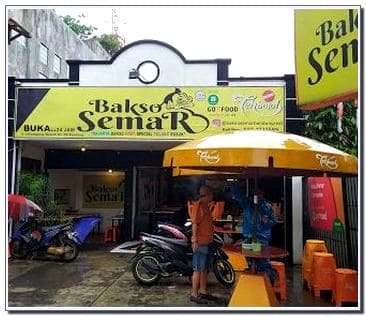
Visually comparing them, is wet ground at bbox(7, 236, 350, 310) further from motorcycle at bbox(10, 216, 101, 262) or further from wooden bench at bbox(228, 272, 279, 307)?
wooden bench at bbox(228, 272, 279, 307)

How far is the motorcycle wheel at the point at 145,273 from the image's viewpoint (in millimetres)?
7348

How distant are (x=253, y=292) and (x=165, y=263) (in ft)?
7.58

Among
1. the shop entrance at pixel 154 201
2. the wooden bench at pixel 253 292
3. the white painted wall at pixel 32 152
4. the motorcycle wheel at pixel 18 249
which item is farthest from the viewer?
the shop entrance at pixel 154 201

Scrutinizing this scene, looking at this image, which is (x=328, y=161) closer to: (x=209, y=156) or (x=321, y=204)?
(x=209, y=156)

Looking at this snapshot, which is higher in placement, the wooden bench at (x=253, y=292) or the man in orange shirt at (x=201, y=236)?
the man in orange shirt at (x=201, y=236)

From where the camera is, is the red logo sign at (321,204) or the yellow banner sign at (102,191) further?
the yellow banner sign at (102,191)

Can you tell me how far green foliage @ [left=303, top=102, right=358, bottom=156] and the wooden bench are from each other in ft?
15.7

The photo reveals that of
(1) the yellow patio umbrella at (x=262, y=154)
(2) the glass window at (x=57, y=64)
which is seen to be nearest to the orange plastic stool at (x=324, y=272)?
(1) the yellow patio umbrella at (x=262, y=154)

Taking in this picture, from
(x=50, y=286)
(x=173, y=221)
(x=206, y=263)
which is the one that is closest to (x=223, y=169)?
(x=206, y=263)

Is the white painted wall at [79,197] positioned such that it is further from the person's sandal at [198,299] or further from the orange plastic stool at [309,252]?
the person's sandal at [198,299]

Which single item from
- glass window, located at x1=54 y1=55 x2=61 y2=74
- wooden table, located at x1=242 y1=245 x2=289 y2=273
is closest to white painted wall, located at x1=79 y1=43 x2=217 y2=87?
wooden table, located at x1=242 y1=245 x2=289 y2=273

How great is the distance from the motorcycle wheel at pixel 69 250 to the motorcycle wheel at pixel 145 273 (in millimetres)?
2516

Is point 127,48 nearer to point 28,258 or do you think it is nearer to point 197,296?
point 28,258

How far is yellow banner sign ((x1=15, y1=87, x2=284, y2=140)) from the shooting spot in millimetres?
9453
